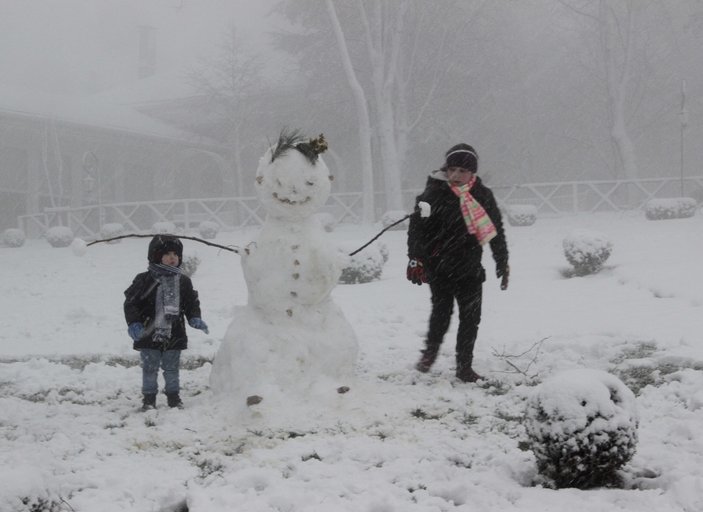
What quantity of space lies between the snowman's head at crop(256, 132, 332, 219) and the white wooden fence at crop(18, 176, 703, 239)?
1353cm

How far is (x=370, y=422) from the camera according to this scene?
387 cm

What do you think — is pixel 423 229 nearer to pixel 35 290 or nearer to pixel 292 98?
pixel 35 290

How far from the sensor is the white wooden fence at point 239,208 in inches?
765

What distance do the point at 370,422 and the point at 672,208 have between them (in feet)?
47.0

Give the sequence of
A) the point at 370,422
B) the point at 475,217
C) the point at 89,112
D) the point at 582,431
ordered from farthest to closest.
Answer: the point at 89,112, the point at 475,217, the point at 370,422, the point at 582,431

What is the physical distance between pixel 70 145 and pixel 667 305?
1864cm

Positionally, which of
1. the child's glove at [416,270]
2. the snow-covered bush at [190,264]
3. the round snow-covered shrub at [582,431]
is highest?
the child's glove at [416,270]

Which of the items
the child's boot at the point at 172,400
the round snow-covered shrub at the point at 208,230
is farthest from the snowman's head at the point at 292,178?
the round snow-covered shrub at the point at 208,230

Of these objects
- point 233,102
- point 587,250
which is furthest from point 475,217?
point 233,102

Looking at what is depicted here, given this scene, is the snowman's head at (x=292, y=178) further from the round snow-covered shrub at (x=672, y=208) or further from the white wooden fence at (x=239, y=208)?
the round snow-covered shrub at (x=672, y=208)

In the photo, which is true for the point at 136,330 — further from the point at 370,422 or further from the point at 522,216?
the point at 522,216

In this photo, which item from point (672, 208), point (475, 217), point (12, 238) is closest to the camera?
point (475, 217)

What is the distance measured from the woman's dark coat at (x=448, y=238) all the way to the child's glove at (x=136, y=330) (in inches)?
74.7

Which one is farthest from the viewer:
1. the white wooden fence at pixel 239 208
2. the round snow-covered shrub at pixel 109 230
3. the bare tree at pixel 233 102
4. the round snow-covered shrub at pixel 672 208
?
the bare tree at pixel 233 102
